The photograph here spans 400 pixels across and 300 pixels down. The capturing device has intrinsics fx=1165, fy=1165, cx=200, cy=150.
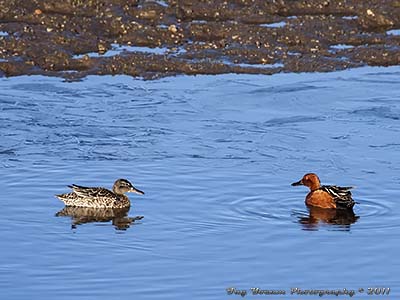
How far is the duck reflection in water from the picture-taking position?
1636 cm

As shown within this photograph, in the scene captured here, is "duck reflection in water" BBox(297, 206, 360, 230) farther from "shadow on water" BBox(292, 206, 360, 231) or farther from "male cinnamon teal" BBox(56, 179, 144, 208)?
"male cinnamon teal" BBox(56, 179, 144, 208)

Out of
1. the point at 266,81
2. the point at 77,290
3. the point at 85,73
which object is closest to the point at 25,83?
the point at 85,73

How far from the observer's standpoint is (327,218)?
17.0m

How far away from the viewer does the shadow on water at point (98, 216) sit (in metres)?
16.4

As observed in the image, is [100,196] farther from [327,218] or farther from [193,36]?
[193,36]

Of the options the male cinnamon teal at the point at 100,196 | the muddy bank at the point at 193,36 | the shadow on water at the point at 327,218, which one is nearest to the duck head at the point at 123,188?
the male cinnamon teal at the point at 100,196

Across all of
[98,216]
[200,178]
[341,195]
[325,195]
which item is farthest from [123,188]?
[341,195]

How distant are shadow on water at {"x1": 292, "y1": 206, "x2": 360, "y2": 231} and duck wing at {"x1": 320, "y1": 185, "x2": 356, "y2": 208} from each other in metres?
0.13

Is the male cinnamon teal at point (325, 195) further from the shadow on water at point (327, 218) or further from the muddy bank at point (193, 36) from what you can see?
the muddy bank at point (193, 36)

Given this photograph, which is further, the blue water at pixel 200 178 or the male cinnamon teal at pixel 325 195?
the male cinnamon teal at pixel 325 195

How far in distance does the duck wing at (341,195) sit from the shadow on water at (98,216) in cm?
288

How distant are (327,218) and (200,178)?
89.3 inches

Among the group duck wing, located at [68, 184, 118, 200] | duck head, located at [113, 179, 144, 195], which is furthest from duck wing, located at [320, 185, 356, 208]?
duck wing, located at [68, 184, 118, 200]

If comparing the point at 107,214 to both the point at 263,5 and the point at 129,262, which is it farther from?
the point at 263,5
